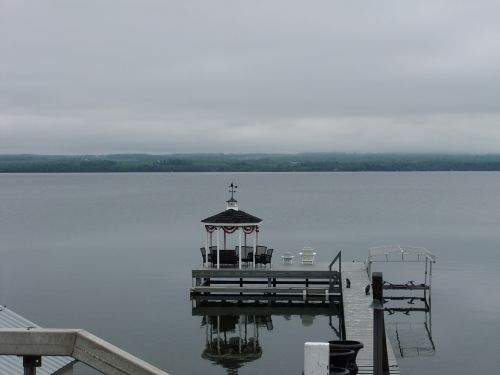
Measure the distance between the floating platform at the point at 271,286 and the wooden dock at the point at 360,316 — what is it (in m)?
0.84

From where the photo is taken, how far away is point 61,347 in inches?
112

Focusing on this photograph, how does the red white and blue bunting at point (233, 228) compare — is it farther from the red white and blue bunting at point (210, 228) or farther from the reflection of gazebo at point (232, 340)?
the reflection of gazebo at point (232, 340)

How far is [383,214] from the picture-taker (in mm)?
78750

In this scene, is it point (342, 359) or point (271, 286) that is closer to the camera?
point (342, 359)

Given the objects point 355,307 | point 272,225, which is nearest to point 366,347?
point 355,307

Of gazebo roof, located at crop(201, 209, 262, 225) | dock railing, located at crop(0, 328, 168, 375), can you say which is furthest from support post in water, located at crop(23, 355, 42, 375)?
gazebo roof, located at crop(201, 209, 262, 225)

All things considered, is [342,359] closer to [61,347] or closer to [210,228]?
[61,347]

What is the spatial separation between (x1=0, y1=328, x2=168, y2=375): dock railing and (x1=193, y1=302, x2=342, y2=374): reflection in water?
643 inches

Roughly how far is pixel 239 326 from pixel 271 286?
3075mm

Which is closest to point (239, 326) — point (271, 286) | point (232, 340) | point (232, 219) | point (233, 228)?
point (232, 340)

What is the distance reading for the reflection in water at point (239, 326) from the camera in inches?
800

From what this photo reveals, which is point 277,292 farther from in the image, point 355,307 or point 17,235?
point 17,235

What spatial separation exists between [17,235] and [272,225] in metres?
22.6

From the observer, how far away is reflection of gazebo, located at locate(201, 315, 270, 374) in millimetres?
19881
